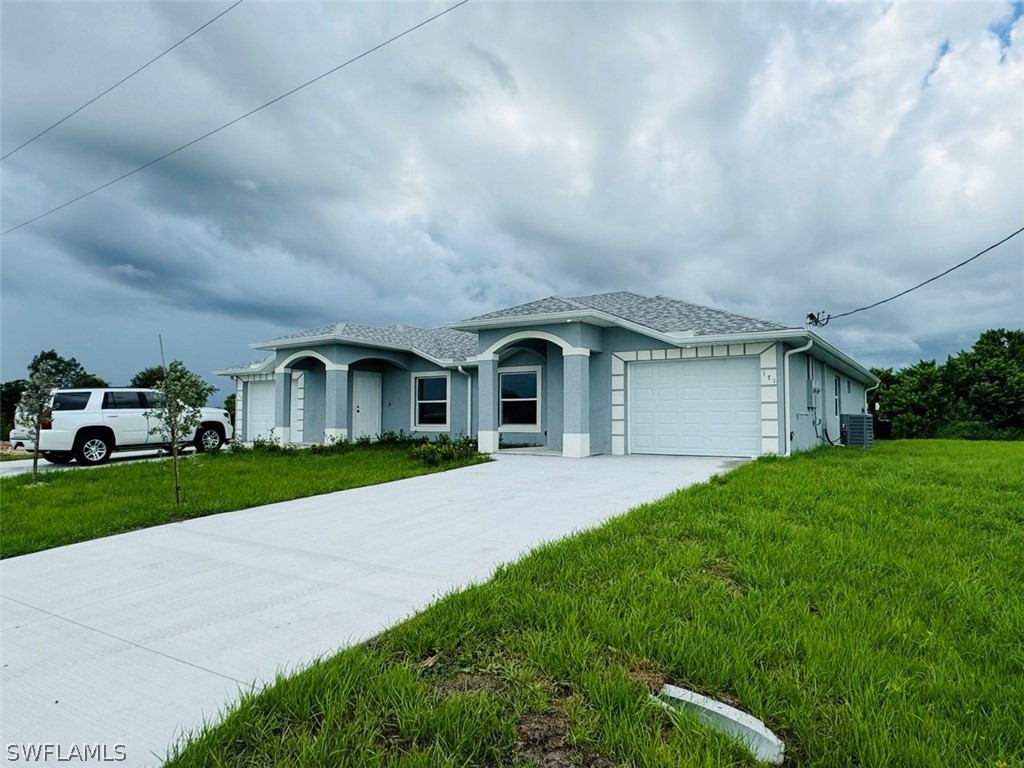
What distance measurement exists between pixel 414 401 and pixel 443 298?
17.9 ft

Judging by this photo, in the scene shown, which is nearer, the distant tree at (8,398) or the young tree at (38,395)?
the young tree at (38,395)

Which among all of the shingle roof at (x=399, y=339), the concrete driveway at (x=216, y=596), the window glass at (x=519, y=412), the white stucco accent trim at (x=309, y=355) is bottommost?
the concrete driveway at (x=216, y=596)

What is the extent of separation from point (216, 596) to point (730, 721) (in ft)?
11.5

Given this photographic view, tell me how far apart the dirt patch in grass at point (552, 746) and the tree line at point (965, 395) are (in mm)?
32240

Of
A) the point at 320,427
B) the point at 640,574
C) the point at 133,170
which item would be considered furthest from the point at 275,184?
the point at 640,574

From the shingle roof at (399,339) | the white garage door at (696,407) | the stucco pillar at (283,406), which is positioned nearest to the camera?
the white garage door at (696,407)

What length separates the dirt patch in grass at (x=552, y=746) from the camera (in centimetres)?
208

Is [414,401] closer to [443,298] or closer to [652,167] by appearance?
[443,298]

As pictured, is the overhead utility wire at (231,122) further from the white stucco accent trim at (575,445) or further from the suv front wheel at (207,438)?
the white stucco accent trim at (575,445)

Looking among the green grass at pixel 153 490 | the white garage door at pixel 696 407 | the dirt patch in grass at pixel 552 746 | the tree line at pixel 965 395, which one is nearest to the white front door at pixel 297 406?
the green grass at pixel 153 490

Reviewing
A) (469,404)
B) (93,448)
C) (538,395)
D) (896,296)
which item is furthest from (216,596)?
(896,296)

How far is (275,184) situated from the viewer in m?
13.3

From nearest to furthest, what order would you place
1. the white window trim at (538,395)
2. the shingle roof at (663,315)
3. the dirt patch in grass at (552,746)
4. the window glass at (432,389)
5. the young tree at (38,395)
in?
1. the dirt patch in grass at (552,746)
2. the young tree at (38,395)
3. the shingle roof at (663,315)
4. the white window trim at (538,395)
5. the window glass at (432,389)

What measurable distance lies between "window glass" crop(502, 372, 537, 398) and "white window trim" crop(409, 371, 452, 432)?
103 inches
